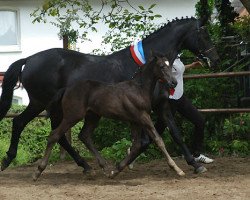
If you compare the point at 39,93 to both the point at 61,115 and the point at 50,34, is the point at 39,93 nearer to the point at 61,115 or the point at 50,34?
the point at 61,115

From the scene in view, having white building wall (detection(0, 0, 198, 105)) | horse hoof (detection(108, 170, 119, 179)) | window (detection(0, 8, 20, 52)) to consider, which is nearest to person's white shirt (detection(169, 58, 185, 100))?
horse hoof (detection(108, 170, 119, 179))

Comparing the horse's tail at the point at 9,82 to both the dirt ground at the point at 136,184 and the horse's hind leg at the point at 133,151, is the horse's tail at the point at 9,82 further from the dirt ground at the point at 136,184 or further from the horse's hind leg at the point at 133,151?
the horse's hind leg at the point at 133,151

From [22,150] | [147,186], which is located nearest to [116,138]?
[22,150]

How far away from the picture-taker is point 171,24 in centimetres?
734

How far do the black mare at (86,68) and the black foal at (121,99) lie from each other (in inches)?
17.0

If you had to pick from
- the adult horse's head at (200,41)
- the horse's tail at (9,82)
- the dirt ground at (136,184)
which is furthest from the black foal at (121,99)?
the horse's tail at (9,82)

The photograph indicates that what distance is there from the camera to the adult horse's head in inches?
289

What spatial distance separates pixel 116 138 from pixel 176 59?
2476 millimetres

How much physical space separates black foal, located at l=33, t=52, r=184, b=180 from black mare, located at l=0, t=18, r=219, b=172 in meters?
0.43

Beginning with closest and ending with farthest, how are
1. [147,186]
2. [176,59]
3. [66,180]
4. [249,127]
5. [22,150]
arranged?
1. [147,186]
2. [66,180]
3. [176,59]
4. [249,127]
5. [22,150]

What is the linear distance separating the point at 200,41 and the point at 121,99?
146cm

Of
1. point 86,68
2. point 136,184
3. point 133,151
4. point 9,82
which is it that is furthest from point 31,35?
point 136,184

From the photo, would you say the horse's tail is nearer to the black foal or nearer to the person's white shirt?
the black foal

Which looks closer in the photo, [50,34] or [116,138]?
[116,138]
